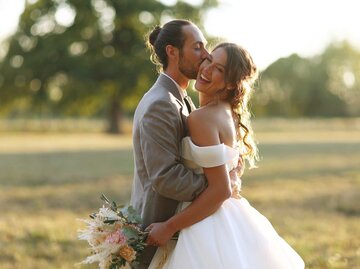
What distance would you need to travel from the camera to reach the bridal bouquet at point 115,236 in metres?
3.47

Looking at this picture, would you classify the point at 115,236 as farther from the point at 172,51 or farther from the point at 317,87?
the point at 317,87

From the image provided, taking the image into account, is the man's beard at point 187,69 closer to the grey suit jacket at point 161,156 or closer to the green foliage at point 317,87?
the grey suit jacket at point 161,156

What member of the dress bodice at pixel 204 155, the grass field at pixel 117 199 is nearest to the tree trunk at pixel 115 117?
the grass field at pixel 117 199

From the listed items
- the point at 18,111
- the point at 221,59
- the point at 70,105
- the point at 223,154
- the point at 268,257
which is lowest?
the point at 18,111

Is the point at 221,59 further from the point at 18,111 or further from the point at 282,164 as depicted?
the point at 18,111

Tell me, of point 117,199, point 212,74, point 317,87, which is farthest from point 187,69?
point 317,87

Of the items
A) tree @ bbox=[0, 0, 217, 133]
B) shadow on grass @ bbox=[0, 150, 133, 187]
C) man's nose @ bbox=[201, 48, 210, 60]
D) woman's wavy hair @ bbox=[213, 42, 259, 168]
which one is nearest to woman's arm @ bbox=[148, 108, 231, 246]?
woman's wavy hair @ bbox=[213, 42, 259, 168]

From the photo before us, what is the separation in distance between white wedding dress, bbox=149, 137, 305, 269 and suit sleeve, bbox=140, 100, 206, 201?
0.30ft

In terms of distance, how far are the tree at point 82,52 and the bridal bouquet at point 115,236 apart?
3503 cm

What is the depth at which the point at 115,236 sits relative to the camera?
11.4 ft

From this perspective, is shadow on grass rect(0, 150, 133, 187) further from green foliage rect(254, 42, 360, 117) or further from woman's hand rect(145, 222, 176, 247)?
green foliage rect(254, 42, 360, 117)

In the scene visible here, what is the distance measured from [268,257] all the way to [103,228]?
915 mm

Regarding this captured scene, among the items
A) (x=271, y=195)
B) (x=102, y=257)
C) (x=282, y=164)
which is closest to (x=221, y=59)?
(x=102, y=257)

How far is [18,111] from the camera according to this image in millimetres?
80625
